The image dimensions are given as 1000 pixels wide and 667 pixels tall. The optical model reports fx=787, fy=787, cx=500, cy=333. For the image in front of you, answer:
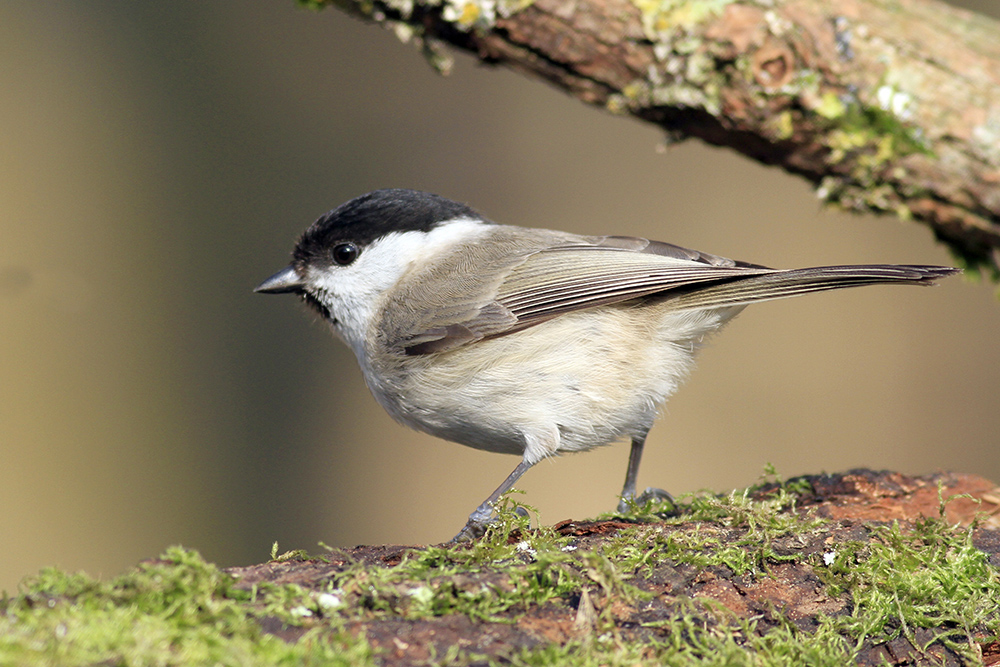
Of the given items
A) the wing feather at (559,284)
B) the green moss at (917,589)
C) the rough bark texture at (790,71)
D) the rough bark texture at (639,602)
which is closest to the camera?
the rough bark texture at (639,602)

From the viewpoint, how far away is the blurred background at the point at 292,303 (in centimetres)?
516

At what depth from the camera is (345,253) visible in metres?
3.18

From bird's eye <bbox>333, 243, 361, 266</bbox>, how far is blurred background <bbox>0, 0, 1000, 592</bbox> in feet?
8.50

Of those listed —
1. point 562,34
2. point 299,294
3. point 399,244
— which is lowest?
point 299,294

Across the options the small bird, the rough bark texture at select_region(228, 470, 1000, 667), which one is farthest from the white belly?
the rough bark texture at select_region(228, 470, 1000, 667)

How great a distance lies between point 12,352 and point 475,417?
384 centimetres

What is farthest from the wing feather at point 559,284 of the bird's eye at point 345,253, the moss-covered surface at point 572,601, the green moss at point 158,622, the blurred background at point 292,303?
the blurred background at point 292,303

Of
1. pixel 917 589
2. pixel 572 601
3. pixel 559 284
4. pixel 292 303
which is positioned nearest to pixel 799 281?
pixel 559 284

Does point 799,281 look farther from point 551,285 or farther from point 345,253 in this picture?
point 345,253

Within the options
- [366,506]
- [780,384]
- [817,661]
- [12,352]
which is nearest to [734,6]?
[817,661]

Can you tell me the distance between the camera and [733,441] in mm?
5520

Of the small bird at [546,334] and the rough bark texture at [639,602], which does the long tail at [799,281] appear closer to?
the small bird at [546,334]

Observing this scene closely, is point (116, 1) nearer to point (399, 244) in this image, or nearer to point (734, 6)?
point (399, 244)

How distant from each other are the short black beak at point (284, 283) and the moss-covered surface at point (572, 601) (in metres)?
1.47
